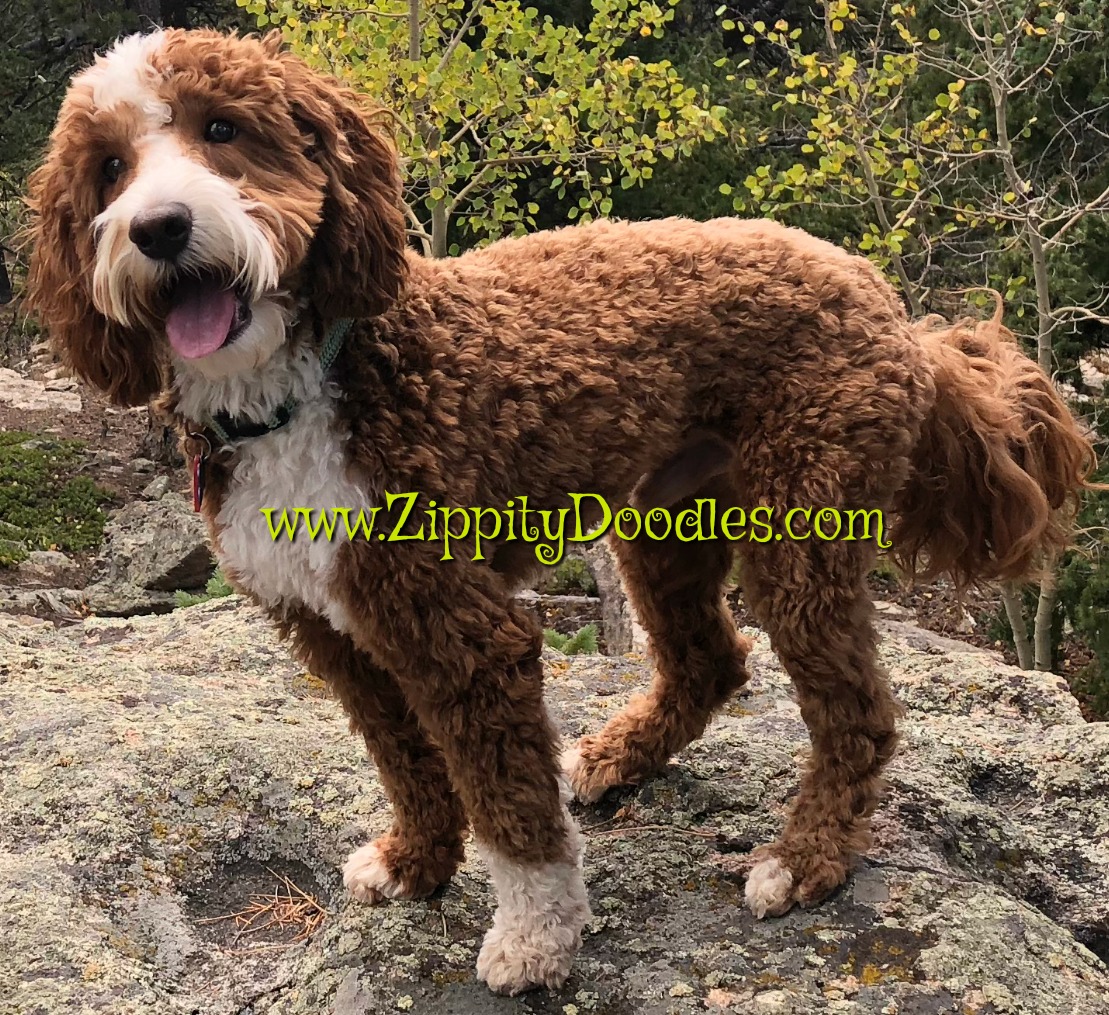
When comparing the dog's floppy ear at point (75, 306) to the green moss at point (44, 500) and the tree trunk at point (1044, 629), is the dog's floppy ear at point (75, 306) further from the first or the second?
the green moss at point (44, 500)

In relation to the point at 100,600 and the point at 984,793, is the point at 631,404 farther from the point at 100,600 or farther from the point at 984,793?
the point at 100,600

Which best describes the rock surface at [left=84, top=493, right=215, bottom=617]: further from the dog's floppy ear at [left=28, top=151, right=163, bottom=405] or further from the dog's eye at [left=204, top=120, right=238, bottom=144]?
the dog's eye at [left=204, top=120, right=238, bottom=144]

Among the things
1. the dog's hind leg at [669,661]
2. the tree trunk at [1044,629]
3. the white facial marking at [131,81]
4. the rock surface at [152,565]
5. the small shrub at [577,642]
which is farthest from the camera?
the rock surface at [152,565]

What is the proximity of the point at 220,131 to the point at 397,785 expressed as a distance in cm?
168

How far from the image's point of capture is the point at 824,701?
2.94 m

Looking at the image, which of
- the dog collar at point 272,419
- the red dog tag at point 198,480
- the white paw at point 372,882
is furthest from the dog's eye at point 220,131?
the white paw at point 372,882

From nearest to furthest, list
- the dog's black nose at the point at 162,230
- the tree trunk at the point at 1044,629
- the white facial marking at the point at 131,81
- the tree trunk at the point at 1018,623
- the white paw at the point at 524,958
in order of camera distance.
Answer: the dog's black nose at the point at 162,230
the white facial marking at the point at 131,81
the white paw at the point at 524,958
the tree trunk at the point at 1044,629
the tree trunk at the point at 1018,623

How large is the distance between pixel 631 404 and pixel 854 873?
55.6 inches

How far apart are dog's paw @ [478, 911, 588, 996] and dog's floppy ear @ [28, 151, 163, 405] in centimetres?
150

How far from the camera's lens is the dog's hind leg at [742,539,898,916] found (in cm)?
285

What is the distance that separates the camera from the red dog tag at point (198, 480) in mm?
2510

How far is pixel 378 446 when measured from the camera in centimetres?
240

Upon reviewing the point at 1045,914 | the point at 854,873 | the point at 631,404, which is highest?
the point at 631,404

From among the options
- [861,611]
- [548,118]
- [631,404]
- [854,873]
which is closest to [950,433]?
[861,611]
